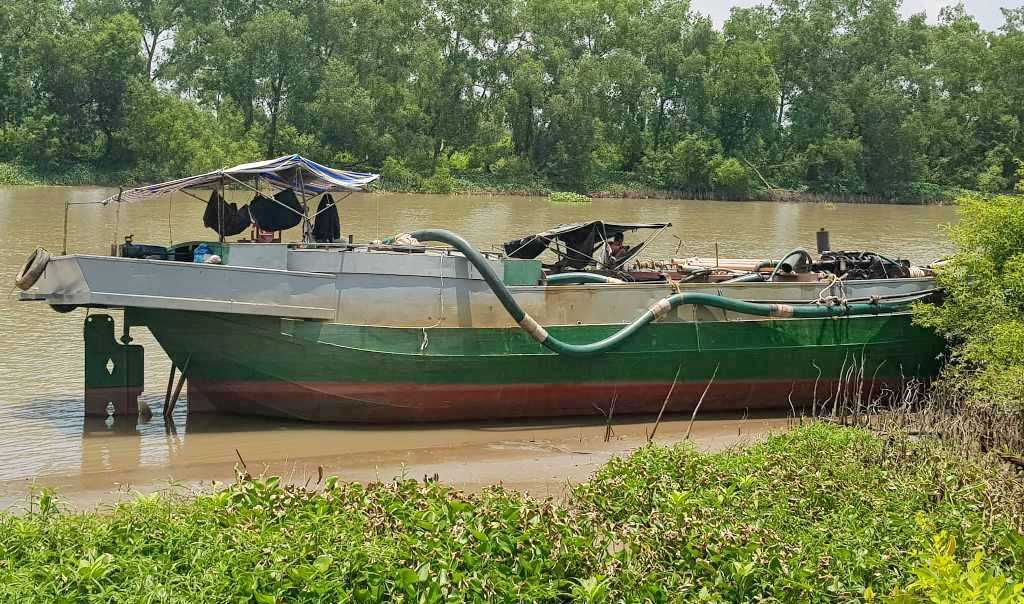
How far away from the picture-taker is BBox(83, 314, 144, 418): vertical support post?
11.3 metres

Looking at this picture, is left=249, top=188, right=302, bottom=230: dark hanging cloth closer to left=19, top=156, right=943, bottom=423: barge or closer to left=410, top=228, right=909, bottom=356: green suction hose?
left=19, top=156, right=943, bottom=423: barge

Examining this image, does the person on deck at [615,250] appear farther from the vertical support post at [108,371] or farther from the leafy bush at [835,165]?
the leafy bush at [835,165]

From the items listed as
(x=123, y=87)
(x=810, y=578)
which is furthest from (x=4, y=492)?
(x=123, y=87)

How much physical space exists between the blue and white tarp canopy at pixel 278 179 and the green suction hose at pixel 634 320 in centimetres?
110

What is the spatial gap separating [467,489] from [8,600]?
15.8 feet

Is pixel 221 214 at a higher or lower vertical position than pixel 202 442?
higher

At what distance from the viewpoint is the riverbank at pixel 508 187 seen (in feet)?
158

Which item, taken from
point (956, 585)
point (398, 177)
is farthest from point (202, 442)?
point (398, 177)

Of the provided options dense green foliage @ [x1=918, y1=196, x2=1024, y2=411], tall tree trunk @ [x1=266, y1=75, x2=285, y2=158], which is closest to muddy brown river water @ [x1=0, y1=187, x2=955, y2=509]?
dense green foliage @ [x1=918, y1=196, x2=1024, y2=411]

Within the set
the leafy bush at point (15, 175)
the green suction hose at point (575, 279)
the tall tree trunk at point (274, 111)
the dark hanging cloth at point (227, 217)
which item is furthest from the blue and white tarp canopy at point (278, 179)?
the tall tree trunk at point (274, 111)

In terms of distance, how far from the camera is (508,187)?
54.7 m

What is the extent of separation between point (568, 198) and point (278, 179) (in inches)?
1650

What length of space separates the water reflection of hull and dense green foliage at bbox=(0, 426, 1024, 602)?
452 cm

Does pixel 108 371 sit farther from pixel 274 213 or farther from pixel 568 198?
pixel 568 198
